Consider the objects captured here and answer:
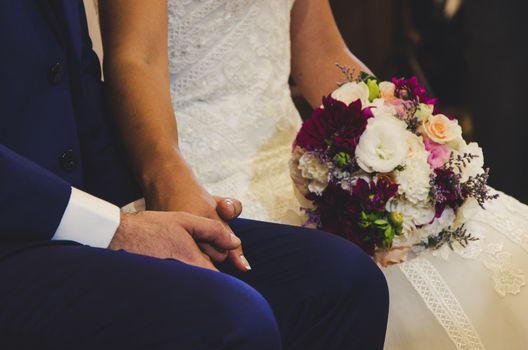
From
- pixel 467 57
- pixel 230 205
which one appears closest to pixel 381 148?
pixel 230 205

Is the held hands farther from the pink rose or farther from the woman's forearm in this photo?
the pink rose

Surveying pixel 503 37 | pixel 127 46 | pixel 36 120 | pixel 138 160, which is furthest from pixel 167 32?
pixel 503 37

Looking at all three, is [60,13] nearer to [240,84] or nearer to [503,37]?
[240,84]

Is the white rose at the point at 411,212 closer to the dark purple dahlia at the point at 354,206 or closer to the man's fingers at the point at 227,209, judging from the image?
the dark purple dahlia at the point at 354,206

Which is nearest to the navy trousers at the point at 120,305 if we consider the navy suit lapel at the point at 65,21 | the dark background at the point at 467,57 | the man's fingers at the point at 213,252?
the man's fingers at the point at 213,252

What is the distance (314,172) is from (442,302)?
0.35 meters

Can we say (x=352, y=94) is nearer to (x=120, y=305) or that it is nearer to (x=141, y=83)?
(x=141, y=83)

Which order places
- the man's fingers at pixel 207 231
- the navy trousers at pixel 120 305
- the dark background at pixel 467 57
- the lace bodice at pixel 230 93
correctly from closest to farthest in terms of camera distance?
the navy trousers at pixel 120 305
the man's fingers at pixel 207 231
the lace bodice at pixel 230 93
the dark background at pixel 467 57

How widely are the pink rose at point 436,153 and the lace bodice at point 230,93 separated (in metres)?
0.34

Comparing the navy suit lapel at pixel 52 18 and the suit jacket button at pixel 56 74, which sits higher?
the navy suit lapel at pixel 52 18

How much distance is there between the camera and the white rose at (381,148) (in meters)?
1.29

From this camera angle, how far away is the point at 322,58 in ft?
5.99

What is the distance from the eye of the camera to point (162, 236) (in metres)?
1.07

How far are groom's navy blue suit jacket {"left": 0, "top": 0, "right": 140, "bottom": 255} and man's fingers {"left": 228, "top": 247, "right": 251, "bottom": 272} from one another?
27 centimetres
